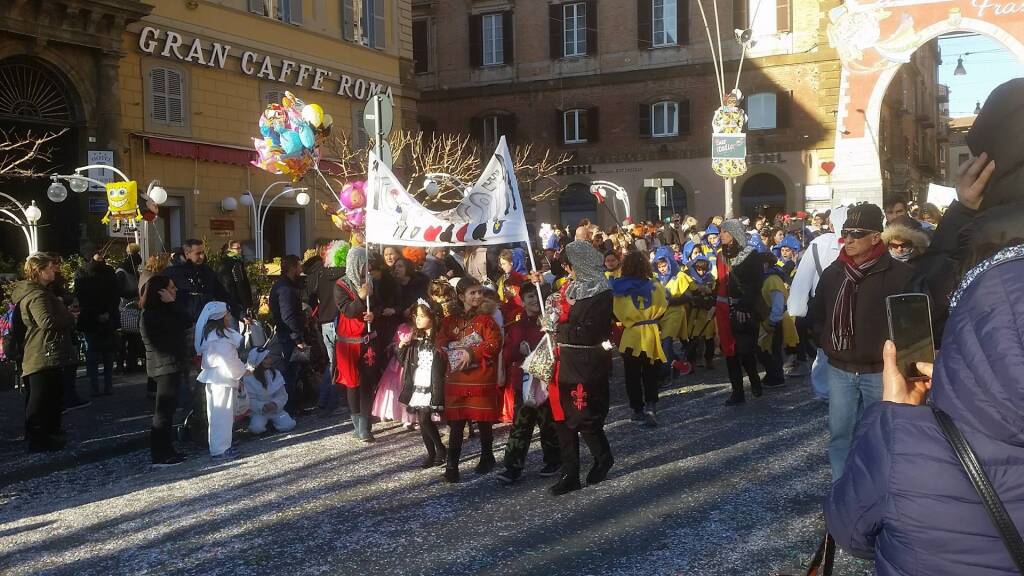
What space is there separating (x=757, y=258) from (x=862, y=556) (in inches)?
294

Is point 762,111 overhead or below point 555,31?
below

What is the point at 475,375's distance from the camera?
6996 millimetres

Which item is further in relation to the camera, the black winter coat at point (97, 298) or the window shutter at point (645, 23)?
the window shutter at point (645, 23)

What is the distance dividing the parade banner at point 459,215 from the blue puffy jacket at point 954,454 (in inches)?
202

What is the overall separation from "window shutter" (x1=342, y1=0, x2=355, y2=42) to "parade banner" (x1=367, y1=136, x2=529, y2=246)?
18.9 metres

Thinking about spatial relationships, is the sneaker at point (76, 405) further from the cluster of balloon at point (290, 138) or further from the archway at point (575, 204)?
the archway at point (575, 204)

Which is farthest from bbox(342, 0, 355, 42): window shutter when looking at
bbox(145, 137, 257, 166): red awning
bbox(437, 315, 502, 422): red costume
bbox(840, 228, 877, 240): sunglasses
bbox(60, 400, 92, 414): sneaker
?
bbox(840, 228, 877, 240): sunglasses

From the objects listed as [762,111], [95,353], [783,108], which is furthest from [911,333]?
[762,111]

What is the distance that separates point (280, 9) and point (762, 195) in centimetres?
1850

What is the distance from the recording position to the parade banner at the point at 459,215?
7195mm

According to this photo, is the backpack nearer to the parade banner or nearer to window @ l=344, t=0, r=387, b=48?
the parade banner

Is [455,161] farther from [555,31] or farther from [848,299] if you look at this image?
[848,299]

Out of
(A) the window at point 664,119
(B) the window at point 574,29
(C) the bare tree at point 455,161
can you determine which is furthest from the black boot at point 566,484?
(B) the window at point 574,29

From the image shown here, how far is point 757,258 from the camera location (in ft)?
30.6
